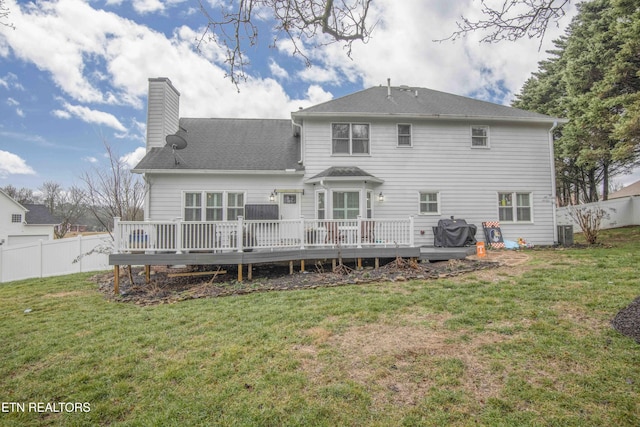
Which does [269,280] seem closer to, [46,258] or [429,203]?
[429,203]

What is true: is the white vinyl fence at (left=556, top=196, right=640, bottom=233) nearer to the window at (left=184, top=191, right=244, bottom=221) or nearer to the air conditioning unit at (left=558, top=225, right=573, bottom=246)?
the air conditioning unit at (left=558, top=225, right=573, bottom=246)

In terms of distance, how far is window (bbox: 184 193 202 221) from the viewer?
10.9 meters

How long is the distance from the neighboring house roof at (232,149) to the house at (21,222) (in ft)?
66.4

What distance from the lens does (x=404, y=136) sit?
1163 cm

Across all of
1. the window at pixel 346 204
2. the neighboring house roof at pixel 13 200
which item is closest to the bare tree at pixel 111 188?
the window at pixel 346 204

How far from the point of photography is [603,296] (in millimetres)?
4766

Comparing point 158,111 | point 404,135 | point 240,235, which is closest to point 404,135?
point 404,135

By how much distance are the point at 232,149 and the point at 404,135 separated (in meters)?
6.59

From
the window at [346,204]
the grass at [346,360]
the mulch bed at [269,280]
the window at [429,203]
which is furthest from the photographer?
the window at [429,203]

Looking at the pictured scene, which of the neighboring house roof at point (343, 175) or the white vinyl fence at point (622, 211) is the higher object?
the neighboring house roof at point (343, 175)

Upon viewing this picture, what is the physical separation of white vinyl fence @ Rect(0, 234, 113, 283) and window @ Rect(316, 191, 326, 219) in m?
7.51

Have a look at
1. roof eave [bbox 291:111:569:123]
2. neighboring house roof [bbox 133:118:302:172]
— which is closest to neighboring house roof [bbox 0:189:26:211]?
neighboring house roof [bbox 133:118:302:172]

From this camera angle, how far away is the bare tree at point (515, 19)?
347 cm

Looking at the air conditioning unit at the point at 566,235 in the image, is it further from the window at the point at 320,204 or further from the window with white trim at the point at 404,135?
the window at the point at 320,204
